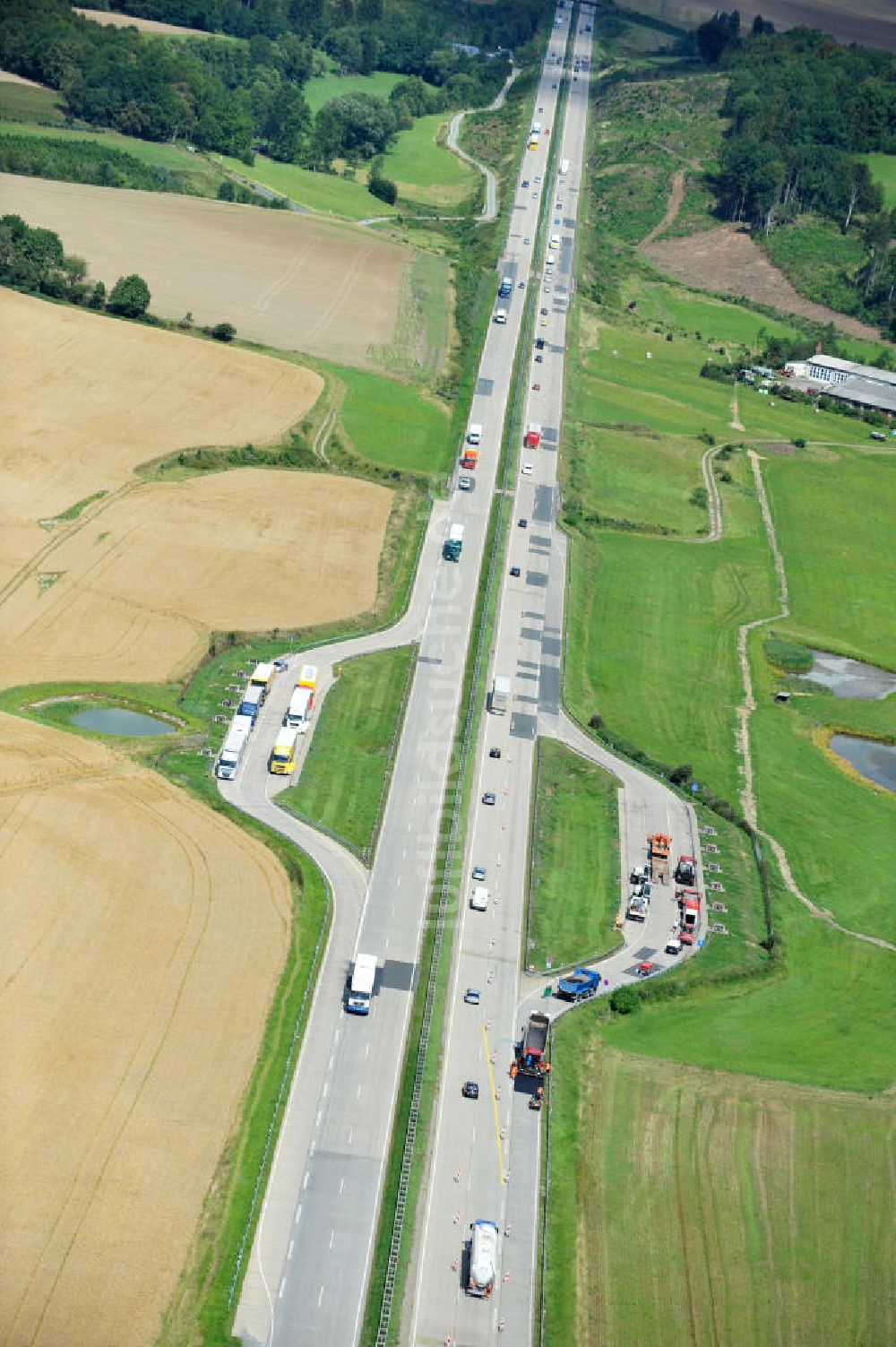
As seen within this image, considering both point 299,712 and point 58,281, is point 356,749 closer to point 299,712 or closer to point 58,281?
point 299,712

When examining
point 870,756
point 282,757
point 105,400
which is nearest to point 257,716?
point 282,757

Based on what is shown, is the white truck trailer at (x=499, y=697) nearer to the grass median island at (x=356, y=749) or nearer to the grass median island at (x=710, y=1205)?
the grass median island at (x=356, y=749)

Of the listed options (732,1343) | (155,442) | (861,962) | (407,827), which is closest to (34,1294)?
(732,1343)

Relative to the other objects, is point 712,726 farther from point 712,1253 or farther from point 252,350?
point 252,350

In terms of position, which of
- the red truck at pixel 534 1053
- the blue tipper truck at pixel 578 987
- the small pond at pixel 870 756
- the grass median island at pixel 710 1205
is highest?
the small pond at pixel 870 756

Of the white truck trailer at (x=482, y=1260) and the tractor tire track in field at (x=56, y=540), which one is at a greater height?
the tractor tire track in field at (x=56, y=540)

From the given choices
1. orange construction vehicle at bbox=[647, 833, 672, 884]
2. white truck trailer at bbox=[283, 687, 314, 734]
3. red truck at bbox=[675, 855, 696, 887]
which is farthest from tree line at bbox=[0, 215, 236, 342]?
red truck at bbox=[675, 855, 696, 887]

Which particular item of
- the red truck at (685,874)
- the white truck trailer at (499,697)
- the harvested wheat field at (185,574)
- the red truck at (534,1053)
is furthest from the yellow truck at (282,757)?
the red truck at (534,1053)

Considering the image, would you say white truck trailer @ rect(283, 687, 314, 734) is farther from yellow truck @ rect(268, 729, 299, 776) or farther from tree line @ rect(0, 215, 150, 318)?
tree line @ rect(0, 215, 150, 318)
